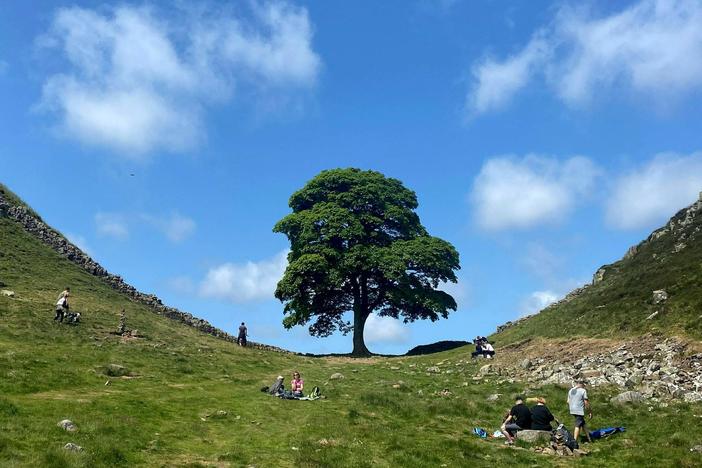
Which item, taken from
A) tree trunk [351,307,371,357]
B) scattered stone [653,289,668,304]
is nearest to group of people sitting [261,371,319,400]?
scattered stone [653,289,668,304]

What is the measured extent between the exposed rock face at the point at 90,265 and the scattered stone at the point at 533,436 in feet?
136

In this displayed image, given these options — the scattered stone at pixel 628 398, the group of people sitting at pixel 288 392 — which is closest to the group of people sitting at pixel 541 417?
the scattered stone at pixel 628 398

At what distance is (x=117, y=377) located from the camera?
27.5 m

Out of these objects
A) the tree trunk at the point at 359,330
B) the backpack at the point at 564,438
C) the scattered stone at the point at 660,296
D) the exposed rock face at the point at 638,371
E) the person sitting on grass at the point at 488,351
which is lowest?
the backpack at the point at 564,438

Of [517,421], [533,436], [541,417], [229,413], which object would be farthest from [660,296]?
[229,413]

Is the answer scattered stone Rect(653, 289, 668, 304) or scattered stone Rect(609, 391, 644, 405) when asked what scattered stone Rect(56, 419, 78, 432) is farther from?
scattered stone Rect(653, 289, 668, 304)

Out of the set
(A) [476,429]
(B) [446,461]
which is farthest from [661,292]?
(B) [446,461]

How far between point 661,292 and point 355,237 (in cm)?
3433

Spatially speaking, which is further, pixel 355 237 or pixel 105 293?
pixel 355 237

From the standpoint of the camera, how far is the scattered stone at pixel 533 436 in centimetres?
2122

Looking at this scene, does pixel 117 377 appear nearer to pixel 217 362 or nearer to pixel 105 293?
pixel 217 362

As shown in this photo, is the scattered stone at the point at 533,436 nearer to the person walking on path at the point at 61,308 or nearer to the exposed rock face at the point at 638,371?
the exposed rock face at the point at 638,371

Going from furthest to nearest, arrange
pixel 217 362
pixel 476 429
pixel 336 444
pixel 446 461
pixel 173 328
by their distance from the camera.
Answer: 1. pixel 173 328
2. pixel 217 362
3. pixel 476 429
4. pixel 336 444
5. pixel 446 461

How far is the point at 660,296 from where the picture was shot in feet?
129
